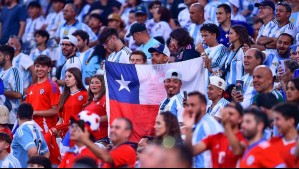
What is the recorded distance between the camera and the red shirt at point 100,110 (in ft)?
53.3

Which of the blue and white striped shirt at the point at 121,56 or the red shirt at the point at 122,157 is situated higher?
the blue and white striped shirt at the point at 121,56

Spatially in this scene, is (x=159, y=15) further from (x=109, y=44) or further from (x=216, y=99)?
(x=216, y=99)

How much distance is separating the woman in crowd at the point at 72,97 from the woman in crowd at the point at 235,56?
7.58 feet

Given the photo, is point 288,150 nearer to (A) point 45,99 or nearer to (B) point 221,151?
(B) point 221,151

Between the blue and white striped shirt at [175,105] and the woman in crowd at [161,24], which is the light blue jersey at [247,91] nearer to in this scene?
the blue and white striped shirt at [175,105]

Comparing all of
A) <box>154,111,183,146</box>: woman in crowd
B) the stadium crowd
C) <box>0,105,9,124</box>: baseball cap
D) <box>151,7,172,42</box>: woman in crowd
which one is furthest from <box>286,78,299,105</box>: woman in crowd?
<box>151,7,172,42</box>: woman in crowd

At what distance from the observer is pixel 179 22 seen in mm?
21172

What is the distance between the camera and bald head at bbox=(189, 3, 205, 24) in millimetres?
18953

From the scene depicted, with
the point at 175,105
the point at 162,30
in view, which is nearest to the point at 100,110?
the point at 175,105

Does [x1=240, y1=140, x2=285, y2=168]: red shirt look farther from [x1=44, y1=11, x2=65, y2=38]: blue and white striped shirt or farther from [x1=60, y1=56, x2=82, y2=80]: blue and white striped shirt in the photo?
[x1=44, y1=11, x2=65, y2=38]: blue and white striped shirt

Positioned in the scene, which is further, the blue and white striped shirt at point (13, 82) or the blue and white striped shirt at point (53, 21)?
the blue and white striped shirt at point (53, 21)

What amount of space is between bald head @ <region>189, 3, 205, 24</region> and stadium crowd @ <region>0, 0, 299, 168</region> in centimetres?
2

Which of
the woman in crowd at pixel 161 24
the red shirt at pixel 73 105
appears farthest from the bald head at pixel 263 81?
the woman in crowd at pixel 161 24

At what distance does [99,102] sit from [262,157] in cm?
508
